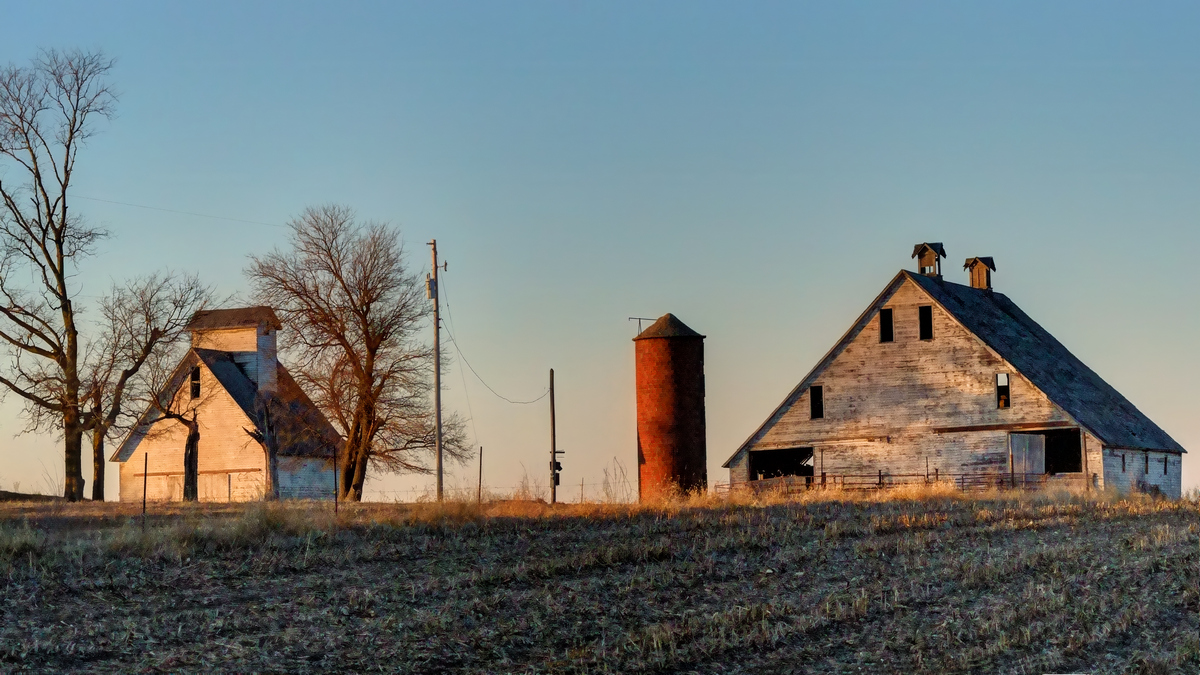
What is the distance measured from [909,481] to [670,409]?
722cm

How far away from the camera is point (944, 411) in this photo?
39062 millimetres

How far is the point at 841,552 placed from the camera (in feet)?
68.6

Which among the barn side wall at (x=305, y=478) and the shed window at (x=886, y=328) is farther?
the barn side wall at (x=305, y=478)

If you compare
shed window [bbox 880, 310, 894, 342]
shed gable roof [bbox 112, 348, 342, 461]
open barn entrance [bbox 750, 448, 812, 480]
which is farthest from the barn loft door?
shed gable roof [bbox 112, 348, 342, 461]

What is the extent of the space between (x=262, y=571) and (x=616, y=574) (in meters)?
5.01

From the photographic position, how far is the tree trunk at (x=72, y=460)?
128ft

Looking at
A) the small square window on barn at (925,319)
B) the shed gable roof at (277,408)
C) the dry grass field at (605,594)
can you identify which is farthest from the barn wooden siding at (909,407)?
the shed gable roof at (277,408)

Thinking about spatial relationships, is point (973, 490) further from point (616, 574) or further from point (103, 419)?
point (103, 419)

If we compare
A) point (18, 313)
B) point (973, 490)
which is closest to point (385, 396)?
point (18, 313)

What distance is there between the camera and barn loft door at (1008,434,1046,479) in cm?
3753

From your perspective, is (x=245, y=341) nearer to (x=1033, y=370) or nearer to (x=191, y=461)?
(x=191, y=461)

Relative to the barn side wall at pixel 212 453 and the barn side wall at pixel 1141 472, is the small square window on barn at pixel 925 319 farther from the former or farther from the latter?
the barn side wall at pixel 212 453

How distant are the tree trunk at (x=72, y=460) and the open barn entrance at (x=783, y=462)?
2013 cm

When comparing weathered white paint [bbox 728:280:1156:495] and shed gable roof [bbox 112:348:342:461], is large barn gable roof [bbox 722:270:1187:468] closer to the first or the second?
weathered white paint [bbox 728:280:1156:495]
